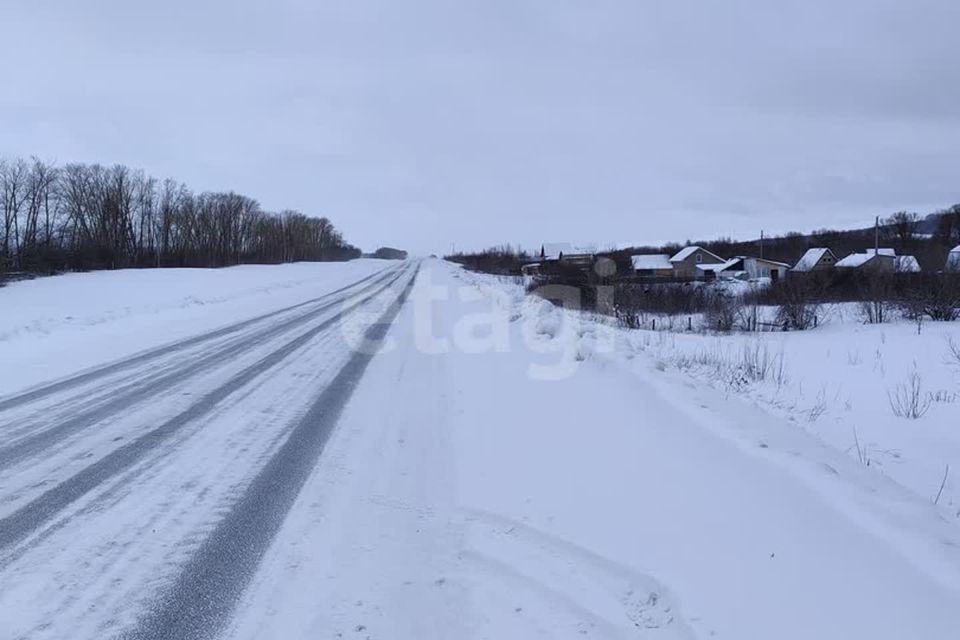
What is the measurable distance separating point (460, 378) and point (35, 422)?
543 cm

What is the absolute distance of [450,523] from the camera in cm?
420

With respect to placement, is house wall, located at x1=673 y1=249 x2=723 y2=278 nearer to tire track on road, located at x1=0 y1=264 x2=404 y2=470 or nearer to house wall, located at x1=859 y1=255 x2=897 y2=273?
Result: house wall, located at x1=859 y1=255 x2=897 y2=273

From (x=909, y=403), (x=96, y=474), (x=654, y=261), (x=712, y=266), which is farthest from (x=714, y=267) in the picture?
(x=96, y=474)

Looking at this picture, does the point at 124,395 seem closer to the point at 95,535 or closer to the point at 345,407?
the point at 345,407

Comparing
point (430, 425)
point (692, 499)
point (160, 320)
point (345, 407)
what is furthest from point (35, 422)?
point (160, 320)

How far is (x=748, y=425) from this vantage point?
5.91 m

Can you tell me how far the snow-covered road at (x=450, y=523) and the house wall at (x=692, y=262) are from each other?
85574mm

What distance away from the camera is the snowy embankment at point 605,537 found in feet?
9.94

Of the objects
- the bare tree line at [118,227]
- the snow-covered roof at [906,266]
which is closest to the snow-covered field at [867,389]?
the snow-covered roof at [906,266]

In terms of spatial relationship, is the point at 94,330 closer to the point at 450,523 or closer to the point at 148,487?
the point at 148,487

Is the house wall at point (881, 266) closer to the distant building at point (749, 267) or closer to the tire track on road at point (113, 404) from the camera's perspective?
the tire track on road at point (113, 404)

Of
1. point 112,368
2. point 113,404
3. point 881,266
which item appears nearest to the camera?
point 113,404

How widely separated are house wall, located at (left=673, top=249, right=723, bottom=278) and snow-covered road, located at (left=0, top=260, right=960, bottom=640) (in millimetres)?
85574

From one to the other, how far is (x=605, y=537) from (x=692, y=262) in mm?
95148
